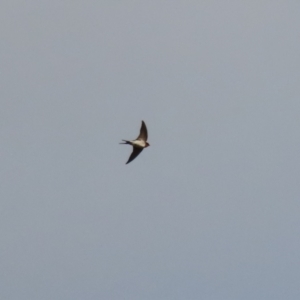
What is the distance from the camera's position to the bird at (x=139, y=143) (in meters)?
157

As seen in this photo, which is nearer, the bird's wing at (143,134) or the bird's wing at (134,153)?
the bird's wing at (143,134)

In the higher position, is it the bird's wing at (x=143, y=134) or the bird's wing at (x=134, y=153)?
the bird's wing at (x=143, y=134)

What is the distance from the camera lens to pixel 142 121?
157000 millimetres

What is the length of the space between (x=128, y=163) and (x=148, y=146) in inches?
62.5

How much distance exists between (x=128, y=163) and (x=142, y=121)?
2.89 metres

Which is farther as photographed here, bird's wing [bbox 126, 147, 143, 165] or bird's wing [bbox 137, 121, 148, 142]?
bird's wing [bbox 126, 147, 143, 165]

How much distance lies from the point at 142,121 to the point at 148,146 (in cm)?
183

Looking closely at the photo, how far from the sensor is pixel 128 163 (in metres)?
158

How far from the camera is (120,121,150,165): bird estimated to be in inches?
6186

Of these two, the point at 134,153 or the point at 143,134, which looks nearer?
the point at 143,134

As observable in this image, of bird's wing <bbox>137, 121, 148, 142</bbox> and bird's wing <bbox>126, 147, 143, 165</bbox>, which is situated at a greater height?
bird's wing <bbox>137, 121, 148, 142</bbox>

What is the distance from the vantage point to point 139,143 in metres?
158

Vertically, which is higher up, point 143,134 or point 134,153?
point 143,134
